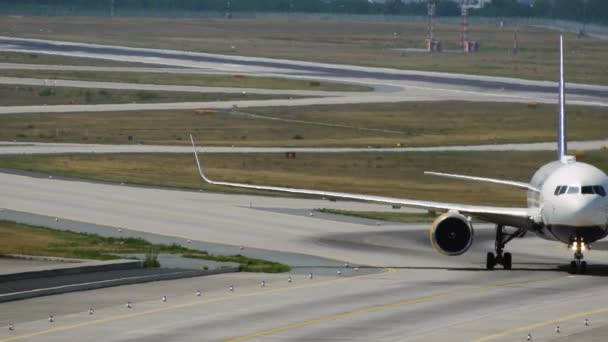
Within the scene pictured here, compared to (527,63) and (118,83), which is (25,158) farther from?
(527,63)

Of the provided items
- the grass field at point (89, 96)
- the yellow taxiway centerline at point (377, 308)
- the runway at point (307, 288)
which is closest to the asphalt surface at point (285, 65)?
the grass field at point (89, 96)

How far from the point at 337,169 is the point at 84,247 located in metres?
29.9

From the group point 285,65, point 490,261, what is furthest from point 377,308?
point 285,65

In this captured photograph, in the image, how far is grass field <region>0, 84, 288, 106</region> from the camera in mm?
123062

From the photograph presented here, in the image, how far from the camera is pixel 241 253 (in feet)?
176

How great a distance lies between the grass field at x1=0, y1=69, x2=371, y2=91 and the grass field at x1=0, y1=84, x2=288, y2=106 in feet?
33.2

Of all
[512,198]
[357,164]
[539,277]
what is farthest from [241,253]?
[357,164]

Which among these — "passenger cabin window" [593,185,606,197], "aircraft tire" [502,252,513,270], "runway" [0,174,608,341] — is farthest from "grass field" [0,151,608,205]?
"passenger cabin window" [593,185,606,197]

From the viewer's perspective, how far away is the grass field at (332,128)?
97750 millimetres

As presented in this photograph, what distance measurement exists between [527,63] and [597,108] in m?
62.6

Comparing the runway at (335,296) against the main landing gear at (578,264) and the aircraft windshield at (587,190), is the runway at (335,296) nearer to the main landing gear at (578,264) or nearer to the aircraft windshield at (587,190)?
the main landing gear at (578,264)

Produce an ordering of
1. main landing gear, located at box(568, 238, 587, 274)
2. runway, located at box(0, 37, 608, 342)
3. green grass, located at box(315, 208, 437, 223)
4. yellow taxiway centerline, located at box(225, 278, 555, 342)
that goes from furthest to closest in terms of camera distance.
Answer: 1. green grass, located at box(315, 208, 437, 223)
2. main landing gear, located at box(568, 238, 587, 274)
3. runway, located at box(0, 37, 608, 342)
4. yellow taxiway centerline, located at box(225, 278, 555, 342)

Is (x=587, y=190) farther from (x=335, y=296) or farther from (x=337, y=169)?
(x=337, y=169)

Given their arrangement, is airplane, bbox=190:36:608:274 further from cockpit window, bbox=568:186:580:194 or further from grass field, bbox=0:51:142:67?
grass field, bbox=0:51:142:67
